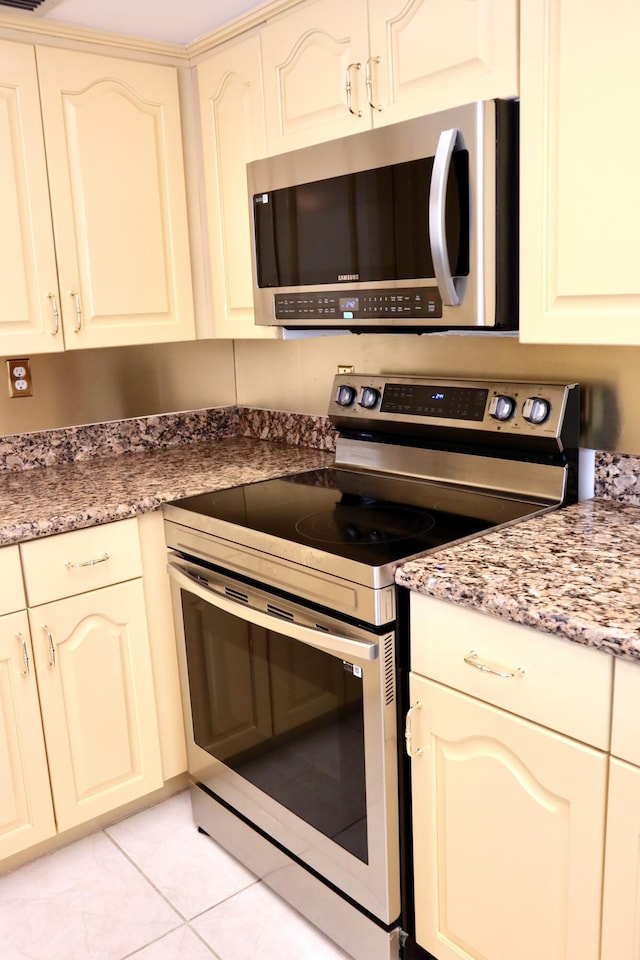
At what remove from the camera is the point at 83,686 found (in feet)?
6.35

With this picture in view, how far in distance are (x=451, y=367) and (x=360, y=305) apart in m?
0.38

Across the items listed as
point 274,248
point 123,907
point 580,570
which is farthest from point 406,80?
point 123,907

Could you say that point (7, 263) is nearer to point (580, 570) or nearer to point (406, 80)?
point (406, 80)

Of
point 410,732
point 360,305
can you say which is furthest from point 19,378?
point 410,732

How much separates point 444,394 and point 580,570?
71 cm

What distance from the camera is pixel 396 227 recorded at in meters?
1.65

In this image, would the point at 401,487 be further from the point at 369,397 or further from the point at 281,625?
the point at 281,625

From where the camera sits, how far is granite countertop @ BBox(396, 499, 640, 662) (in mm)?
1144

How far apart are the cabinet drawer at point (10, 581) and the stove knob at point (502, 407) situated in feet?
3.63

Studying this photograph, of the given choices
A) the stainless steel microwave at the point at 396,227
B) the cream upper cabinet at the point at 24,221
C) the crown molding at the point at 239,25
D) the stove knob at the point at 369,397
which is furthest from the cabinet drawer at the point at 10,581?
the crown molding at the point at 239,25

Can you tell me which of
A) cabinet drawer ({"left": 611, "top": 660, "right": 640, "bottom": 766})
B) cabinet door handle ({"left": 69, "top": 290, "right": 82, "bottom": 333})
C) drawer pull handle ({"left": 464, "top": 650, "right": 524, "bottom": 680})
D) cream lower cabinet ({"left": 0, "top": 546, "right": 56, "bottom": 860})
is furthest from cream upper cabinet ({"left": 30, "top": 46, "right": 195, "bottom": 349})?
cabinet drawer ({"left": 611, "top": 660, "right": 640, "bottom": 766})

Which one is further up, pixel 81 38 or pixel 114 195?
pixel 81 38

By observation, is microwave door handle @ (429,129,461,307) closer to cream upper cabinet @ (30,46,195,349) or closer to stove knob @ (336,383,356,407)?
stove knob @ (336,383,356,407)

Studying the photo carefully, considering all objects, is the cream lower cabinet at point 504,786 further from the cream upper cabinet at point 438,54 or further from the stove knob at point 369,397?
the cream upper cabinet at point 438,54
